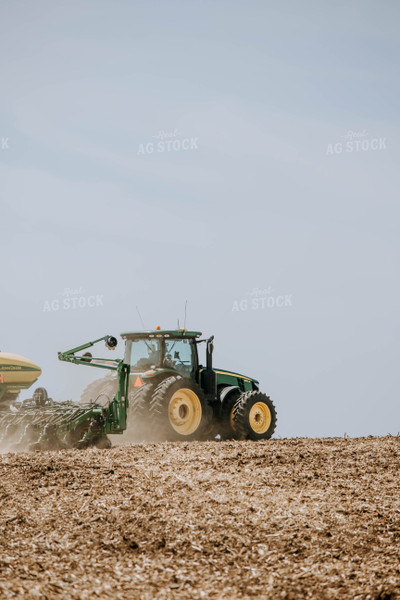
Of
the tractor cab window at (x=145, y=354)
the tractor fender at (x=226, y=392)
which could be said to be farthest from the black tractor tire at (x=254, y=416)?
the tractor cab window at (x=145, y=354)

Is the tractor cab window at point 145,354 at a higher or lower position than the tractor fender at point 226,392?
higher

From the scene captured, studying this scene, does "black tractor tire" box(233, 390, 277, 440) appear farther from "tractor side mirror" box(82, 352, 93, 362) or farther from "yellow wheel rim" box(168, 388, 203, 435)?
"tractor side mirror" box(82, 352, 93, 362)

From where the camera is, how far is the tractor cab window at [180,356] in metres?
14.6

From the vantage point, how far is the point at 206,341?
585 inches

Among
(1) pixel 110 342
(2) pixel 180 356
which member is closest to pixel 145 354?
(2) pixel 180 356

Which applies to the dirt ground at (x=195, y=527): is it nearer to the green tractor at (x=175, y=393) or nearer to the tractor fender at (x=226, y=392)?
the green tractor at (x=175, y=393)

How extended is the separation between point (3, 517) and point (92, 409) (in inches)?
183

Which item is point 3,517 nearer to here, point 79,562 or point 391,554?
point 79,562

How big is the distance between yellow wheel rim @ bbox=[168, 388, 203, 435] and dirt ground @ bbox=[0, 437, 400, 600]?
7.88 feet

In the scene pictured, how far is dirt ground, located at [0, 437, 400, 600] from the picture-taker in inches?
255

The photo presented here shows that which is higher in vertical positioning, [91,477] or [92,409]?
[92,409]

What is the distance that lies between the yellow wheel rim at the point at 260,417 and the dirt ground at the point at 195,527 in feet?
12.8

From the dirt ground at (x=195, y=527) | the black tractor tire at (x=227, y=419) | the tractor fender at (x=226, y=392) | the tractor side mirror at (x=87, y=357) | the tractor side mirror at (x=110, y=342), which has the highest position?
the tractor side mirror at (x=110, y=342)

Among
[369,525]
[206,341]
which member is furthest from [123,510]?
[206,341]
